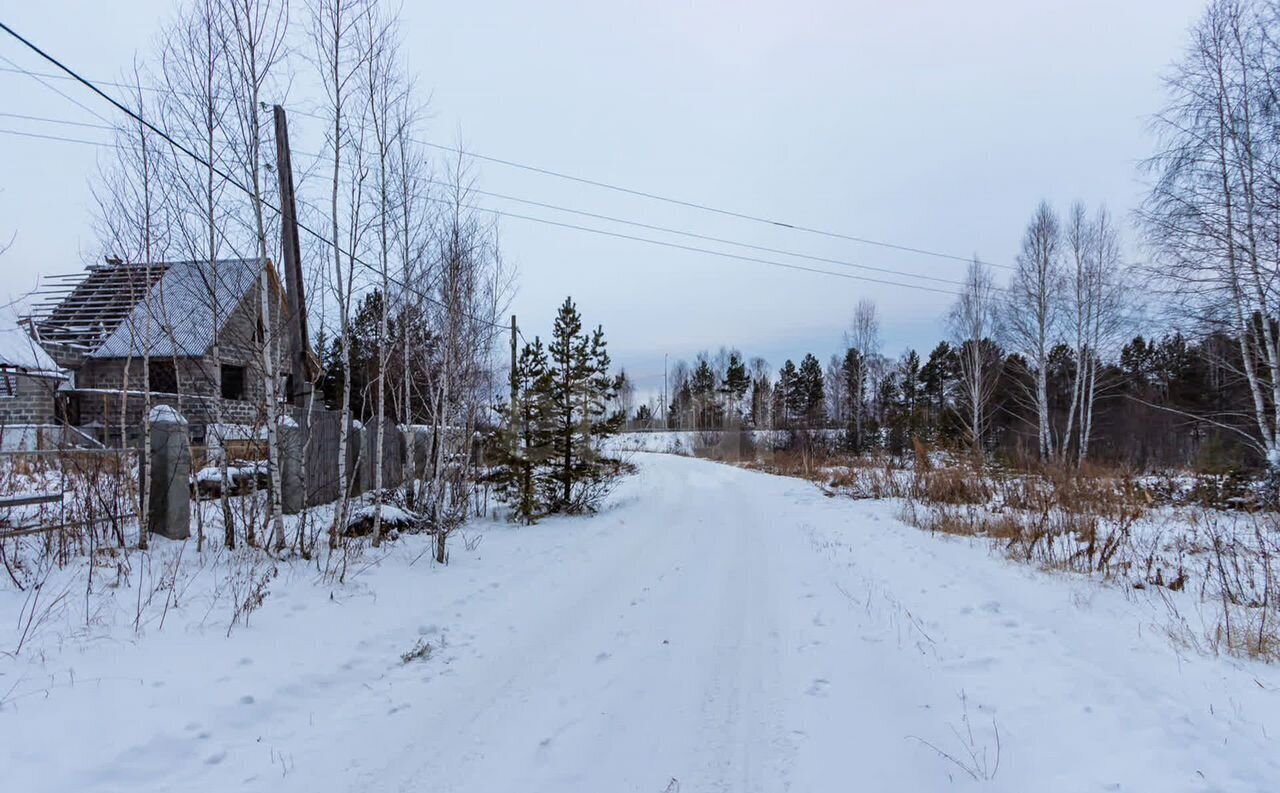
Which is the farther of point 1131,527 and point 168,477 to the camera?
point 1131,527

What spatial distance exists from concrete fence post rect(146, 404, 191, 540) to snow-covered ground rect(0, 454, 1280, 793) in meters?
1.94

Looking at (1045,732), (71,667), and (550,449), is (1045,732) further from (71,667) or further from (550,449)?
(550,449)

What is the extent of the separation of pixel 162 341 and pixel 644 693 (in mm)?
19012

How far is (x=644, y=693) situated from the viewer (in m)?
3.52

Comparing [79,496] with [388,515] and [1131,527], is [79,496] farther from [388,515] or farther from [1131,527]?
[1131,527]

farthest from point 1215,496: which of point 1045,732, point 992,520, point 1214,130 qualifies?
point 1045,732

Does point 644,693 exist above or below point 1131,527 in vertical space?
below

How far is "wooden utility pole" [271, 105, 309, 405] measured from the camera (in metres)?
6.95

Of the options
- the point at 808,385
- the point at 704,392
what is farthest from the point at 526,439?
the point at 704,392

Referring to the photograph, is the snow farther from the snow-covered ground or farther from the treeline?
the treeline

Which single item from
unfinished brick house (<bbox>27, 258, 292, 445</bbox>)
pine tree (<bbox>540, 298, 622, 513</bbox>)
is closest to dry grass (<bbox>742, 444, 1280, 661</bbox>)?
pine tree (<bbox>540, 298, 622, 513</bbox>)

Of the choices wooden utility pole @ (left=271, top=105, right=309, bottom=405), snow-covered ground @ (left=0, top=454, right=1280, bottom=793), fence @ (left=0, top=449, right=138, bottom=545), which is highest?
wooden utility pole @ (left=271, top=105, right=309, bottom=405)

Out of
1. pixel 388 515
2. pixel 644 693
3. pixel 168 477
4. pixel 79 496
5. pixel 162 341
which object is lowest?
pixel 644 693

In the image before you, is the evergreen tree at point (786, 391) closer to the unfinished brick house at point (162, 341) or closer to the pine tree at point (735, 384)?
the pine tree at point (735, 384)
